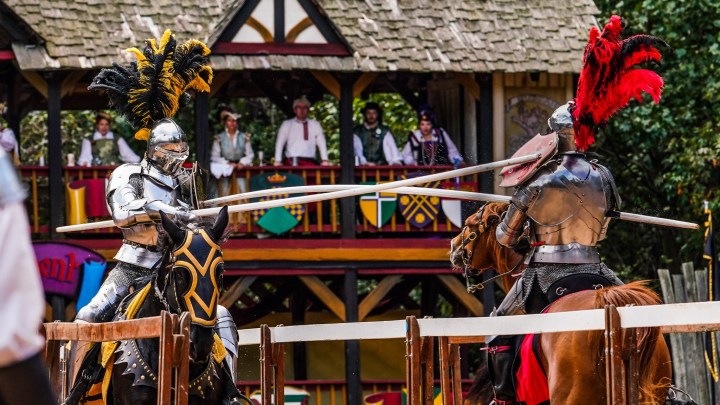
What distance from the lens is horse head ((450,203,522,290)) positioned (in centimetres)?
1038

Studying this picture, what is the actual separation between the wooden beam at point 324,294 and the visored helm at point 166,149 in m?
9.74

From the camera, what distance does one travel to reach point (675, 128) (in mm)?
22906

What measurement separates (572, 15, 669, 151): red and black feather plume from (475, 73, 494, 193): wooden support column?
10.5 m

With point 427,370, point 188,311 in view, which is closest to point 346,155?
point 427,370

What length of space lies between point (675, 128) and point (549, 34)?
3443 mm

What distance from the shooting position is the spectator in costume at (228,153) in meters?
19.1

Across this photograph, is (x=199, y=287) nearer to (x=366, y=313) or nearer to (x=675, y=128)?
(x=366, y=313)

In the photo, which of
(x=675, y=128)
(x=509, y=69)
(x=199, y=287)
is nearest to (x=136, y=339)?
(x=199, y=287)

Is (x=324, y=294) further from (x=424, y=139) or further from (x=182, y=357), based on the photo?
→ (x=182, y=357)

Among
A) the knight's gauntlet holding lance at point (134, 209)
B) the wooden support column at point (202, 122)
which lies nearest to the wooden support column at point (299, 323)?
the wooden support column at point (202, 122)

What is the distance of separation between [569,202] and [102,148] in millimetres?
11789

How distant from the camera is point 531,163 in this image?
9328 millimetres

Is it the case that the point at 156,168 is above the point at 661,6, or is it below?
below

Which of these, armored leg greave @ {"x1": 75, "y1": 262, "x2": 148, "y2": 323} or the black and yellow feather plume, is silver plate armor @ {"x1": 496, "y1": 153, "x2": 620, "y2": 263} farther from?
the black and yellow feather plume
